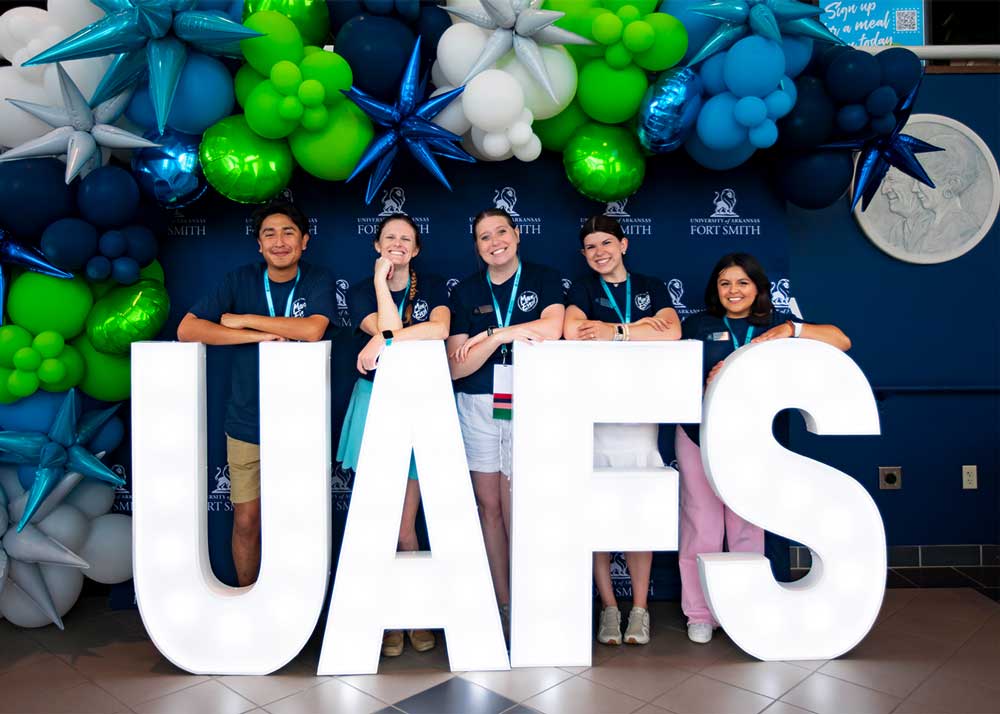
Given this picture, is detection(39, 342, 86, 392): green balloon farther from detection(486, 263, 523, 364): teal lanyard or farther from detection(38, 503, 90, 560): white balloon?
detection(486, 263, 523, 364): teal lanyard

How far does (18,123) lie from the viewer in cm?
241

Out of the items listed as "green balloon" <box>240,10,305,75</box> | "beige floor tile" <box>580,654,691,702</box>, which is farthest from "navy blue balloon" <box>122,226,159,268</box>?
"beige floor tile" <box>580,654,691,702</box>

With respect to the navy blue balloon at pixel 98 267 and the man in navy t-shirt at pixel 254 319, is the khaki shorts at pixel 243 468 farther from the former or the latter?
the navy blue balloon at pixel 98 267

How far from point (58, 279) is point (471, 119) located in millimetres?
1484

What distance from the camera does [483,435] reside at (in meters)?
2.44

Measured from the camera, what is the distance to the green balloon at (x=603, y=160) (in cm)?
249

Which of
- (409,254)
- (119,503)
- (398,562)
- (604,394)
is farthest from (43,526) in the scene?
(604,394)

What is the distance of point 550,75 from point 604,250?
583mm

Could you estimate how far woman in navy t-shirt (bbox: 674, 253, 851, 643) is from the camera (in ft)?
7.99

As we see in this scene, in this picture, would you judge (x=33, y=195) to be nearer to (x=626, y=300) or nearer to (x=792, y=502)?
(x=626, y=300)

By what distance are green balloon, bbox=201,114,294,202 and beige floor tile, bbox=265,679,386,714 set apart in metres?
1.55

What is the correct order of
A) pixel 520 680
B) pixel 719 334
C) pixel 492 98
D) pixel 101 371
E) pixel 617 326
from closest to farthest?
pixel 520 680 → pixel 492 98 → pixel 617 326 → pixel 719 334 → pixel 101 371

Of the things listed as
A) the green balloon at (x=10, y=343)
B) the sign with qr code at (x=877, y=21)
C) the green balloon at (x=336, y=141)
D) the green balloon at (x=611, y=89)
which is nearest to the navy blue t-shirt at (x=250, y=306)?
the green balloon at (x=336, y=141)

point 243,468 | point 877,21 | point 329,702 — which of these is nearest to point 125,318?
point 243,468
